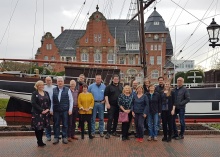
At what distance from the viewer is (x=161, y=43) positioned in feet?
232

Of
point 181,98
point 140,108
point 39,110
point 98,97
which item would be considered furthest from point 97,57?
point 39,110

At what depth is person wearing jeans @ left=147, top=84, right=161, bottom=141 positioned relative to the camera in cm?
1063

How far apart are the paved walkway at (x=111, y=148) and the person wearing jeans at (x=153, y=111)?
31cm

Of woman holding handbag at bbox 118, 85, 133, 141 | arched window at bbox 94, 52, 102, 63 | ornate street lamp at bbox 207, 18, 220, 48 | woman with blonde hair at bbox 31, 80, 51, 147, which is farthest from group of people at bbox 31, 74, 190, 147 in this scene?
arched window at bbox 94, 52, 102, 63

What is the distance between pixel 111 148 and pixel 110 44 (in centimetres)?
5822

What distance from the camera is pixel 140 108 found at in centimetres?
1053

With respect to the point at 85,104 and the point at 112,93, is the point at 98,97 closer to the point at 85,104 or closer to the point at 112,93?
the point at 112,93

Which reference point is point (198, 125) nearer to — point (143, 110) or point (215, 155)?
point (143, 110)

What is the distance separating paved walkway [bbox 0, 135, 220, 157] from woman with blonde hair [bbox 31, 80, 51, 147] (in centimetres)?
52

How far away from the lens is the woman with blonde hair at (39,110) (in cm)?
952

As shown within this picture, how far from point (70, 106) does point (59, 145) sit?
1.17m

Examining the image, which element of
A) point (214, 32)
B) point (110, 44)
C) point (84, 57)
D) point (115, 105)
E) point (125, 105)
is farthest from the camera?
point (84, 57)

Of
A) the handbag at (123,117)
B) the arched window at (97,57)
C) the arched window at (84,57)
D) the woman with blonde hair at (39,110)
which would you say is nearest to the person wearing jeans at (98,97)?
the handbag at (123,117)

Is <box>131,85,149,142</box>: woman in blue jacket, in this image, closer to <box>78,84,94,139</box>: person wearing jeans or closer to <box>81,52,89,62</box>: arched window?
<box>78,84,94,139</box>: person wearing jeans
